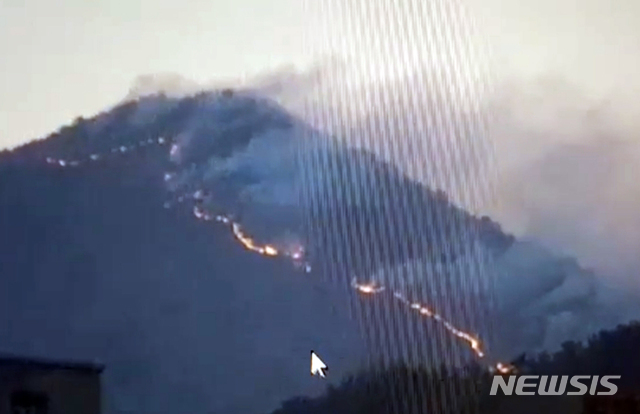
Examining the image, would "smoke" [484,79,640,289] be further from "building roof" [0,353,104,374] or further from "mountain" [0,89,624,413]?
"building roof" [0,353,104,374]

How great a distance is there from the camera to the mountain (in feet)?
18.4

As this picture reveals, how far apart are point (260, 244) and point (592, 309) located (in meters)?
1.69

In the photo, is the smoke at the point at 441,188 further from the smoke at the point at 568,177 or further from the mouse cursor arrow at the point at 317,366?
the mouse cursor arrow at the point at 317,366

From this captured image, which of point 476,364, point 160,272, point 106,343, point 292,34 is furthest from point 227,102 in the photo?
point 476,364

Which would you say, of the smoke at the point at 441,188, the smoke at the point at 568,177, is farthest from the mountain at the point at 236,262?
the smoke at the point at 568,177

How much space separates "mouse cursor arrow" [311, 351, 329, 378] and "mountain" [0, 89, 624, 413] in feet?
0.14

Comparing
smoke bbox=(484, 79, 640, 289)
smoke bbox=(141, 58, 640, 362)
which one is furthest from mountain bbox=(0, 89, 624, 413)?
smoke bbox=(484, 79, 640, 289)

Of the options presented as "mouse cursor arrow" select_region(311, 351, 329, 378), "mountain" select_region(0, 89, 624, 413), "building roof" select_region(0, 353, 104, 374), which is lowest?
"mouse cursor arrow" select_region(311, 351, 329, 378)

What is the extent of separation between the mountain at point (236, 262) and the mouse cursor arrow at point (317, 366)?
0.04 m

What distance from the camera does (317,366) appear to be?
566 cm

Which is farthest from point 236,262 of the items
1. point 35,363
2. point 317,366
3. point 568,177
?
point 568,177

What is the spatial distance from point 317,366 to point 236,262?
2.08 feet

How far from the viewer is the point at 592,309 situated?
5910mm

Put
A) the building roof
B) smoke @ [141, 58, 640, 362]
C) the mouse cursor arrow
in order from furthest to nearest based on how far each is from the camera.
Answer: smoke @ [141, 58, 640, 362] → the mouse cursor arrow → the building roof
